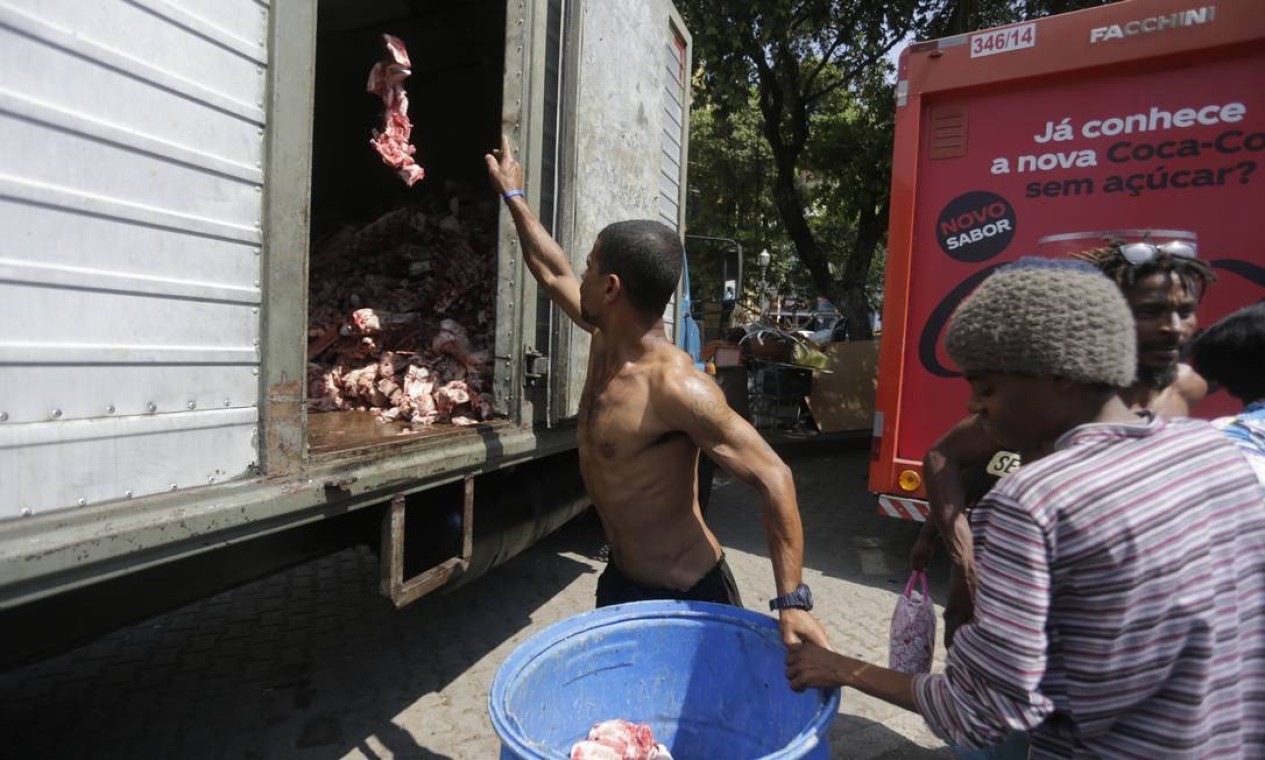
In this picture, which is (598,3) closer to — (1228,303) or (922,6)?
(1228,303)

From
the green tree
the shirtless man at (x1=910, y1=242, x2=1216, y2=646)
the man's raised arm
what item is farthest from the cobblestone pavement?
the green tree

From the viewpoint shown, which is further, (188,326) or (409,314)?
(409,314)

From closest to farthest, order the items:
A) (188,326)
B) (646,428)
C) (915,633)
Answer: (188,326), (646,428), (915,633)

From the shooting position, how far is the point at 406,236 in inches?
182

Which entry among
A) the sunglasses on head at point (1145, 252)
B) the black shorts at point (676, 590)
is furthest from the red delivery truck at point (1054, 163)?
the black shorts at point (676, 590)

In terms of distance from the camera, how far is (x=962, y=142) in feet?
13.0

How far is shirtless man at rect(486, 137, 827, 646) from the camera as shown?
1973 mm

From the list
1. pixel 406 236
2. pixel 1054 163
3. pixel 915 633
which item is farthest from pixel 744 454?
pixel 406 236

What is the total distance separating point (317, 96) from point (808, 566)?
15.3 feet

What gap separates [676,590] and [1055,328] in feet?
4.41

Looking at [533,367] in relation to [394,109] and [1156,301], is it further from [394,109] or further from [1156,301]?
[1156,301]

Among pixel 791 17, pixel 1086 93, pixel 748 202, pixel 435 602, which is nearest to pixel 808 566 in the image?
pixel 435 602

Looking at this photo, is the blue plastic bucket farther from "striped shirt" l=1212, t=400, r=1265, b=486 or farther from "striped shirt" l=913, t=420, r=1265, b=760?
"striped shirt" l=1212, t=400, r=1265, b=486

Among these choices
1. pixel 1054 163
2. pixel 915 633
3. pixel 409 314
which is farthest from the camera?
pixel 409 314
